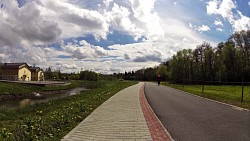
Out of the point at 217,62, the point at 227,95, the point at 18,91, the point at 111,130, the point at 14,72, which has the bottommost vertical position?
the point at 18,91

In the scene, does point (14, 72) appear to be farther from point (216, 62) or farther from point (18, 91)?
point (216, 62)

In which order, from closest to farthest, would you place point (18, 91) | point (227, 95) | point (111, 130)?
point (111, 130)
point (227, 95)
point (18, 91)

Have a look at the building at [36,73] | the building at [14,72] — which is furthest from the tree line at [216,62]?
the building at [36,73]

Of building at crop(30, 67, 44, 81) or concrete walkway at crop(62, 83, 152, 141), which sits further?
building at crop(30, 67, 44, 81)

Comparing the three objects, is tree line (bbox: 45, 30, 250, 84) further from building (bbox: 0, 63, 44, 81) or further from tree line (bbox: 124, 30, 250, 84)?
building (bbox: 0, 63, 44, 81)

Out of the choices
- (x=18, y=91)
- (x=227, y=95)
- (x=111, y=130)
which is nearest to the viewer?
(x=111, y=130)

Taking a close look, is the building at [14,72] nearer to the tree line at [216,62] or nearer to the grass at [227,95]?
the tree line at [216,62]

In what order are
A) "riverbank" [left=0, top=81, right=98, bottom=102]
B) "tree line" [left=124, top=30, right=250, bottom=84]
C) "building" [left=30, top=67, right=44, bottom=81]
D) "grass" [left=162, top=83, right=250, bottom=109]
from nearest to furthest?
"grass" [left=162, top=83, right=250, bottom=109]
"riverbank" [left=0, top=81, right=98, bottom=102]
"tree line" [left=124, top=30, right=250, bottom=84]
"building" [left=30, top=67, right=44, bottom=81]

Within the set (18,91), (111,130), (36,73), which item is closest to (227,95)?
(111,130)

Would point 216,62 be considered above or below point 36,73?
above

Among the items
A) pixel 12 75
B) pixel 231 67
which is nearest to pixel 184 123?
pixel 231 67

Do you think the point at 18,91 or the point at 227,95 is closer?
the point at 227,95

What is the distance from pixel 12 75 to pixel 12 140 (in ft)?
299

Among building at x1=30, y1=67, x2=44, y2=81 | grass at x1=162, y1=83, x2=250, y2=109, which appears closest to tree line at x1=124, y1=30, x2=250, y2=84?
grass at x1=162, y1=83, x2=250, y2=109
